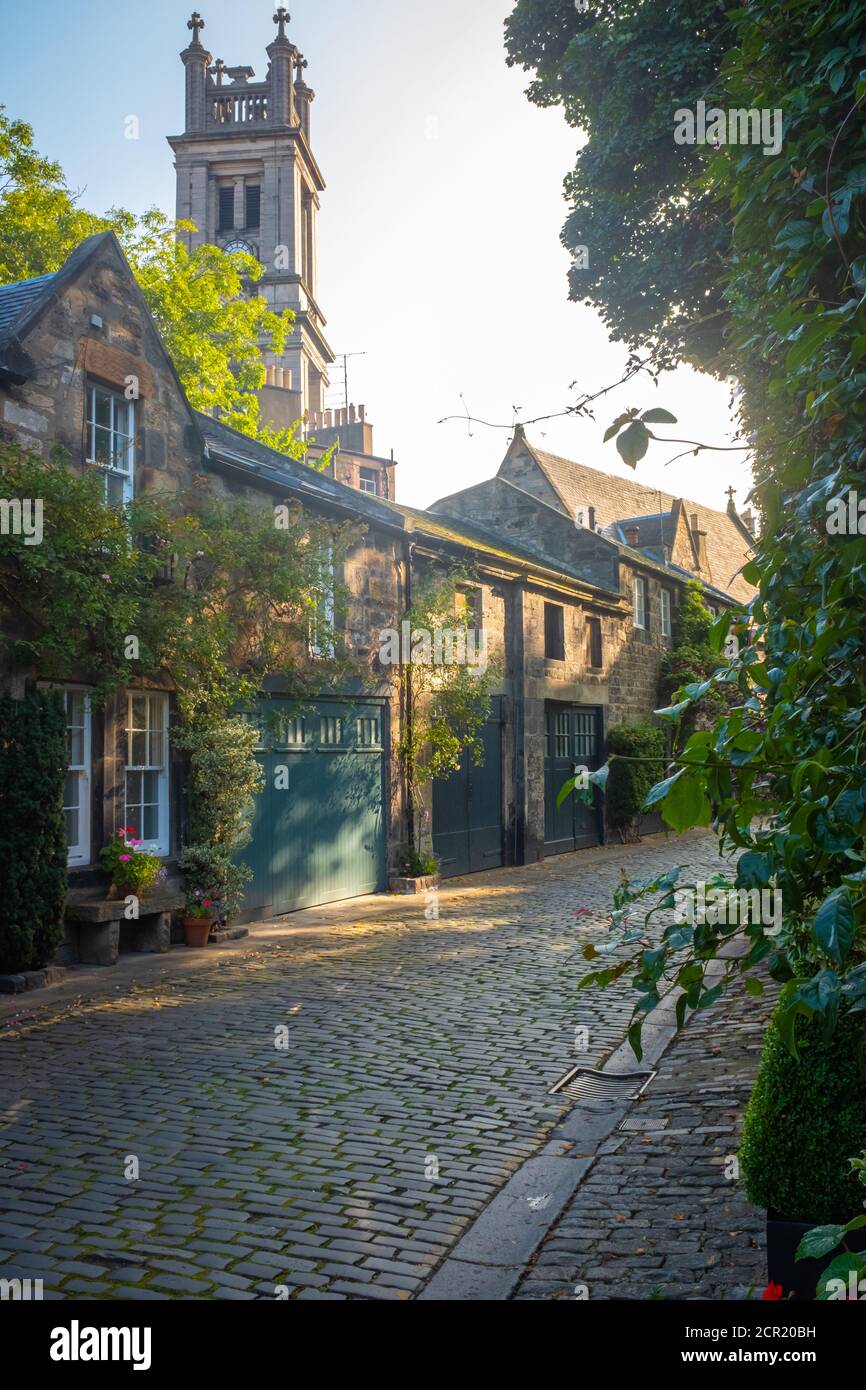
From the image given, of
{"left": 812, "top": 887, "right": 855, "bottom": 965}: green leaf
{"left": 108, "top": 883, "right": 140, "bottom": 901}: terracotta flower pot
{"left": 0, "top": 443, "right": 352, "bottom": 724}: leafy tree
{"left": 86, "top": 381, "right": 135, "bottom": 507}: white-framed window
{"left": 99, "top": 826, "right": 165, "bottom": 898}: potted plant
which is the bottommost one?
{"left": 108, "top": 883, "right": 140, "bottom": 901}: terracotta flower pot

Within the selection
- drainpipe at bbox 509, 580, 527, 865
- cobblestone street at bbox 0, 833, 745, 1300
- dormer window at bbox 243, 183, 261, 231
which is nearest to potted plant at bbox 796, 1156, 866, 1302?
cobblestone street at bbox 0, 833, 745, 1300

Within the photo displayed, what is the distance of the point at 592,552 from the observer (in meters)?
25.8

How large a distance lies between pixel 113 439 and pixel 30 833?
452 cm

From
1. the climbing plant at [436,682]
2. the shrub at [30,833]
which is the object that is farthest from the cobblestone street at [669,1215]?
the climbing plant at [436,682]

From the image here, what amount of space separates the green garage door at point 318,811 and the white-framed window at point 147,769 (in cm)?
147

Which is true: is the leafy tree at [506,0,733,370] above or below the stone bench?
above

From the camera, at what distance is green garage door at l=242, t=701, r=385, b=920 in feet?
44.9

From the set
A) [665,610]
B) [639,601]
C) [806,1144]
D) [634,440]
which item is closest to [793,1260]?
[806,1144]

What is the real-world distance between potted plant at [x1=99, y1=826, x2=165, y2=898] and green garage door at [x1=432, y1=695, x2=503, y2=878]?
727 cm

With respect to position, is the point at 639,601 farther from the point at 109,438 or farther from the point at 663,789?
the point at 663,789

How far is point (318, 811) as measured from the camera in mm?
14750

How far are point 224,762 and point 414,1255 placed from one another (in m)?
8.34

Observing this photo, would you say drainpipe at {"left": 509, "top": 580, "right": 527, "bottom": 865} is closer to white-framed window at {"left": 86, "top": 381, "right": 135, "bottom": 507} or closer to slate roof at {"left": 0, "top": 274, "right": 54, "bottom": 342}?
white-framed window at {"left": 86, "top": 381, "right": 135, "bottom": 507}

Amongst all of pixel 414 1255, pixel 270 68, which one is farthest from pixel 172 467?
pixel 270 68
